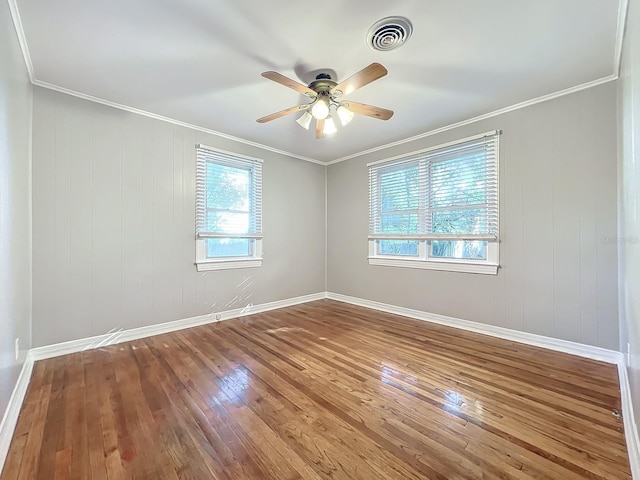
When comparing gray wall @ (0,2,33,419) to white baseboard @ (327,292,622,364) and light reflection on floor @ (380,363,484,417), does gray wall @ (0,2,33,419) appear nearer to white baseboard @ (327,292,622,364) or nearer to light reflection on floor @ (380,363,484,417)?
light reflection on floor @ (380,363,484,417)

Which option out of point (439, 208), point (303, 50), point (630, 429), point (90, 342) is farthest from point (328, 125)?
point (90, 342)

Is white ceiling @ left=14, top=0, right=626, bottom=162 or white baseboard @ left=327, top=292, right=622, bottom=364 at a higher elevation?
white ceiling @ left=14, top=0, right=626, bottom=162

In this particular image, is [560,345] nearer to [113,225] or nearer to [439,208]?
[439,208]

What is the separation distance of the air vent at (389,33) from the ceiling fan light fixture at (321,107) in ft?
1.77

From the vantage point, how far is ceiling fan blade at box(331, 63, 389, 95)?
194 centimetres

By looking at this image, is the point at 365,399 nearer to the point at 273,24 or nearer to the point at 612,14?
the point at 273,24

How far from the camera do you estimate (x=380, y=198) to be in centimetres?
452

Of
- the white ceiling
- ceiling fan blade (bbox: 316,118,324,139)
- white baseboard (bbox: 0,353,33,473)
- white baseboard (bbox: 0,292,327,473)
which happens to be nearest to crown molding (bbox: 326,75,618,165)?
the white ceiling

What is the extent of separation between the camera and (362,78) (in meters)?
2.09

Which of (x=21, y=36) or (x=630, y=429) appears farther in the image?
(x=21, y=36)

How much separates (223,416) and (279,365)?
30.9 inches

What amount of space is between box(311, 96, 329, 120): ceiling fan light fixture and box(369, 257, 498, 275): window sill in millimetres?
2470

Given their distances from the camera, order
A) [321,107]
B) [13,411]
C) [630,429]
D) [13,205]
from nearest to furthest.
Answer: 1. [630,429]
2. [13,411]
3. [13,205]
4. [321,107]

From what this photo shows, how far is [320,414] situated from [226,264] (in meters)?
2.68
